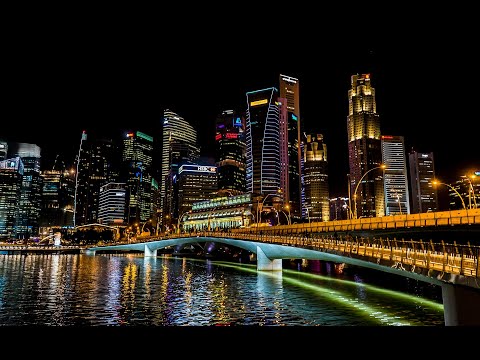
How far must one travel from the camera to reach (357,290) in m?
43.3

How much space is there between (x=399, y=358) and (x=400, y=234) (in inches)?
2126

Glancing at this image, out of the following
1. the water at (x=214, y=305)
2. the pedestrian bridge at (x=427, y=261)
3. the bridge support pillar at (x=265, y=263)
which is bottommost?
the water at (x=214, y=305)

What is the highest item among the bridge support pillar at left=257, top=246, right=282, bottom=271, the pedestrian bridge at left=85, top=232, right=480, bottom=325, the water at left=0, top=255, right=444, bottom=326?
the pedestrian bridge at left=85, top=232, right=480, bottom=325

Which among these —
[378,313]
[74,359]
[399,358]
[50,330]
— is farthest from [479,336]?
[378,313]

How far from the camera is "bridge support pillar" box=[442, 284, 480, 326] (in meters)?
17.6

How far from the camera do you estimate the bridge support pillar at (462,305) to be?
57.9 feet

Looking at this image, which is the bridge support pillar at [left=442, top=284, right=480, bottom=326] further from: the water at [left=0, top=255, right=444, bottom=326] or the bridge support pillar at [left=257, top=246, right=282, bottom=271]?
the bridge support pillar at [left=257, top=246, right=282, bottom=271]

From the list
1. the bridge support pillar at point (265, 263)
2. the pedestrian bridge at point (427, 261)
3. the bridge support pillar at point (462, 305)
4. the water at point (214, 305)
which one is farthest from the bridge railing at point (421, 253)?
the bridge support pillar at point (265, 263)

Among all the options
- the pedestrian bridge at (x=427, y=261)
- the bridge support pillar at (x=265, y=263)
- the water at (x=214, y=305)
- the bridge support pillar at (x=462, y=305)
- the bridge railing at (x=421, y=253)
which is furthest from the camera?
the bridge support pillar at (x=265, y=263)

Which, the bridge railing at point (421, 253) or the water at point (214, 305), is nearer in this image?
the bridge railing at point (421, 253)

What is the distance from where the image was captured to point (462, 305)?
18469 mm

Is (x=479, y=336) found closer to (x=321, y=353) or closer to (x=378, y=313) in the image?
(x=321, y=353)

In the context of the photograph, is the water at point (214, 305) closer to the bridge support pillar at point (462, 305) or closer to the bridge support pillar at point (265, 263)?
the bridge support pillar at point (462, 305)

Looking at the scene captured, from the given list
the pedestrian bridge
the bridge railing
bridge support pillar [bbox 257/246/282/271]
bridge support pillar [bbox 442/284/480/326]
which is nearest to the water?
the pedestrian bridge
